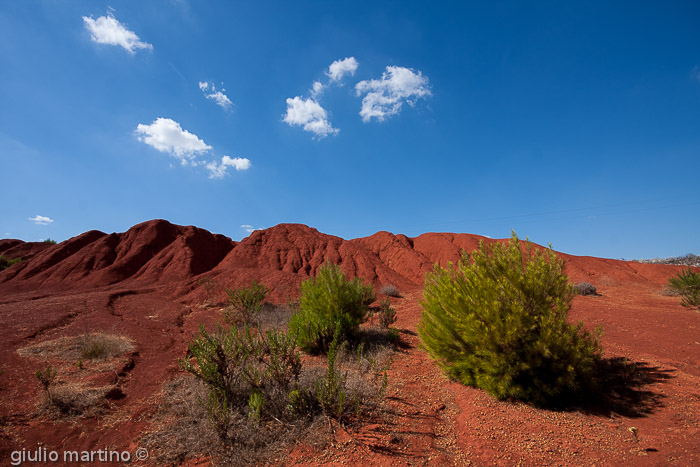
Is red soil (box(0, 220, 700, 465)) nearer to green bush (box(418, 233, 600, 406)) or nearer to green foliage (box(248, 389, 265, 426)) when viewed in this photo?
green bush (box(418, 233, 600, 406))

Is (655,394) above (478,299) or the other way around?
the other way around

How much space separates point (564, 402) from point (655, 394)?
4.90ft

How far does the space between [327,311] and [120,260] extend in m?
32.2

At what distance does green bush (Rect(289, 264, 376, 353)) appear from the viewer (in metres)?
6.72

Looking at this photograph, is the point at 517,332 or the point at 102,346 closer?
the point at 517,332

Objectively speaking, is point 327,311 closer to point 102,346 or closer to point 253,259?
point 102,346

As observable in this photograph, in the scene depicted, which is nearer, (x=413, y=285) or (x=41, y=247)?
(x=413, y=285)

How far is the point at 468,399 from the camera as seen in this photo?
439 cm

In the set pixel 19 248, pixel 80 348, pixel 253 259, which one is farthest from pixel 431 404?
pixel 19 248

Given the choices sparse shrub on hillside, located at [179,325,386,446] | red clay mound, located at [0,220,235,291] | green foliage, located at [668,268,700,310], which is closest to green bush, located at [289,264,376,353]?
sparse shrub on hillside, located at [179,325,386,446]

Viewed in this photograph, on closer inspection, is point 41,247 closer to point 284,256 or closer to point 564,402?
point 284,256

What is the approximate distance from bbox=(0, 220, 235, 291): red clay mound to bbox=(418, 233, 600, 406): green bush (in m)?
27.4

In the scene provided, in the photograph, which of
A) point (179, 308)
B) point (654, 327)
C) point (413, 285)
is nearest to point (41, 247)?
point (179, 308)

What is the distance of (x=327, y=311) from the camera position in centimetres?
722
